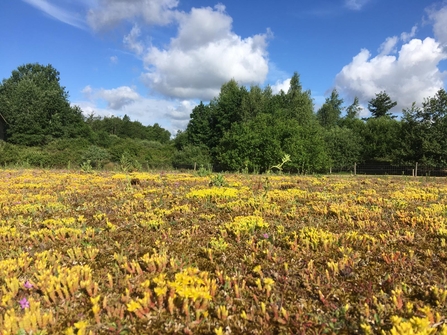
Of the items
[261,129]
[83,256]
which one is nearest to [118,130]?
[261,129]

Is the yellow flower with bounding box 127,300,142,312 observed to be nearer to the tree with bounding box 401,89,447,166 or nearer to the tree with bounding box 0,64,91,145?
the tree with bounding box 401,89,447,166

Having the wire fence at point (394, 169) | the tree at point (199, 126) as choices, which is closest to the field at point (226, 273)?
the wire fence at point (394, 169)

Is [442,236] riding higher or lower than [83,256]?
higher

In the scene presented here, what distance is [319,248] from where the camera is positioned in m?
4.98

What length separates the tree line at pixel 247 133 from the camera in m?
43.2

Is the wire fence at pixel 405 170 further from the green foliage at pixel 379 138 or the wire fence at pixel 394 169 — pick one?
the green foliage at pixel 379 138

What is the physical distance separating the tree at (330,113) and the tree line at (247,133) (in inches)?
11.7

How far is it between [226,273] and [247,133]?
42.2 m

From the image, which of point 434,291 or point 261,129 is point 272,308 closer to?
point 434,291

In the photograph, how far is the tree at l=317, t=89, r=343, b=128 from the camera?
89.2m

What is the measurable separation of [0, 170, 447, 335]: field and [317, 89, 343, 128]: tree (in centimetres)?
8544

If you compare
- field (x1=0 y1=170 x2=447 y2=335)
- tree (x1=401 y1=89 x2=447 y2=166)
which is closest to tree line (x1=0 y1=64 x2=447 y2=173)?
tree (x1=401 y1=89 x2=447 y2=166)

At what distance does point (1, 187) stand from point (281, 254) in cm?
1190

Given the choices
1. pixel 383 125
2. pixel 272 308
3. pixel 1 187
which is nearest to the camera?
pixel 272 308
